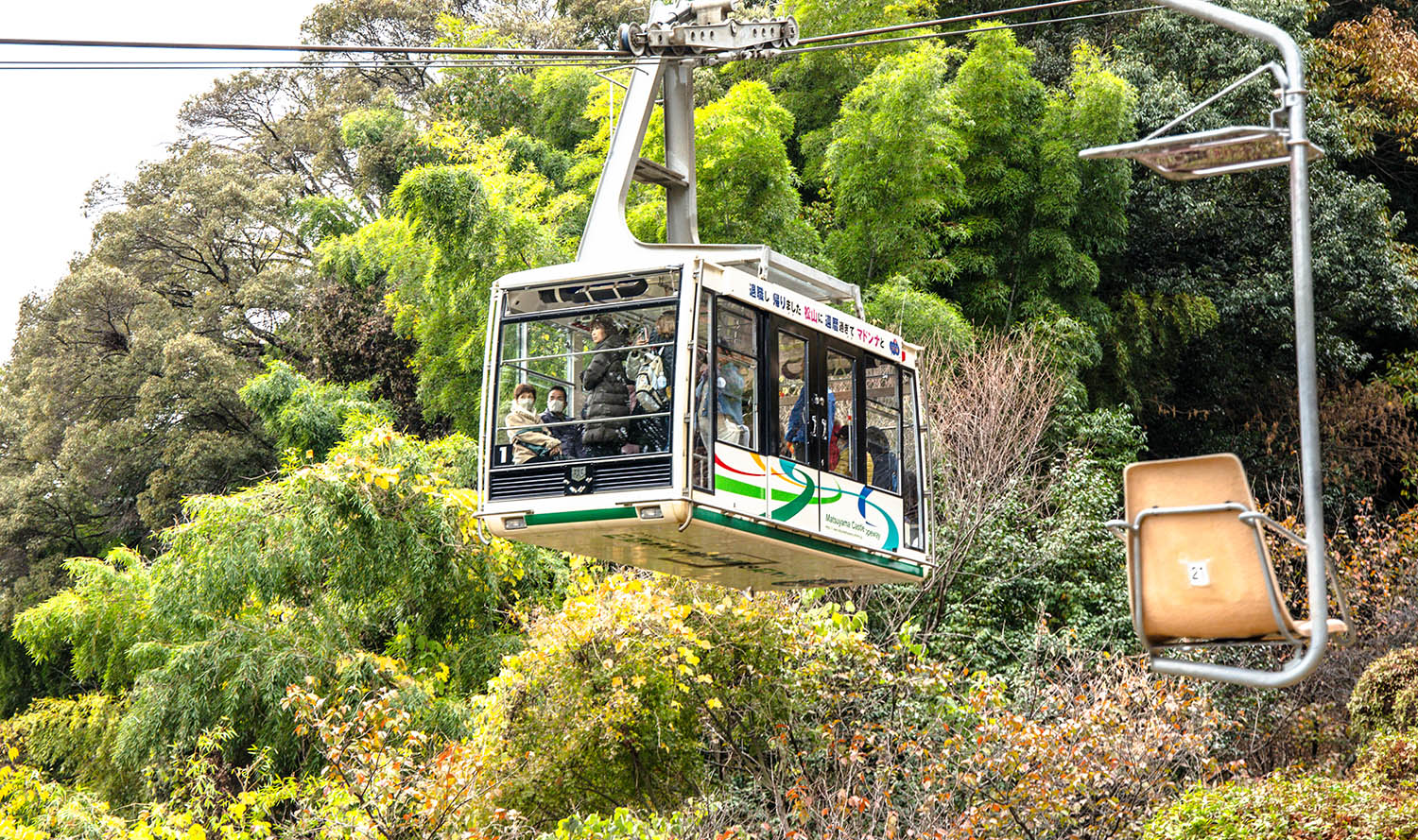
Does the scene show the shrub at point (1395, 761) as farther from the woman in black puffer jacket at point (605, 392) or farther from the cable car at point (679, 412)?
the woman in black puffer jacket at point (605, 392)

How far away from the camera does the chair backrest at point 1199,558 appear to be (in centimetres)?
385

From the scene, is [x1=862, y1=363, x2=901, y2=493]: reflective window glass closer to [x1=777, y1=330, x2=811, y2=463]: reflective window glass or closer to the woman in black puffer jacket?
[x1=777, y1=330, x2=811, y2=463]: reflective window glass

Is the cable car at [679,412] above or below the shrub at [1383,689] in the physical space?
above

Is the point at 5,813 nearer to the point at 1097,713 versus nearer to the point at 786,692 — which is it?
the point at 786,692

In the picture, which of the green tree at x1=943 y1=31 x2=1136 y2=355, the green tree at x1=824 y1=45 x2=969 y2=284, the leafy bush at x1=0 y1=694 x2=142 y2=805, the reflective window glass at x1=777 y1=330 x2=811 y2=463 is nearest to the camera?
the reflective window glass at x1=777 y1=330 x2=811 y2=463

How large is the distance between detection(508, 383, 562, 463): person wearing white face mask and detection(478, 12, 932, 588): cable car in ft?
0.04

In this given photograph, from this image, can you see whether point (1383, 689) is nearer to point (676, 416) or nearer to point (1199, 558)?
point (676, 416)

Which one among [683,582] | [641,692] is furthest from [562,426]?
[683,582]

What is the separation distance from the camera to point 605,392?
9133mm

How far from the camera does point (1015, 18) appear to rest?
85.3ft

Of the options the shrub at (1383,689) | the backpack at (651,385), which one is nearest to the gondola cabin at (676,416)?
the backpack at (651,385)

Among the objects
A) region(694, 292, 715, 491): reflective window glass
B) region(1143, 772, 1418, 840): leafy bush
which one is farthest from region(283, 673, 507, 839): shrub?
region(1143, 772, 1418, 840): leafy bush

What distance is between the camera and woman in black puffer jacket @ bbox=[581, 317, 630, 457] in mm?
9094

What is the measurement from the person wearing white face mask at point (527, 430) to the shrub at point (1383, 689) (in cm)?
852
